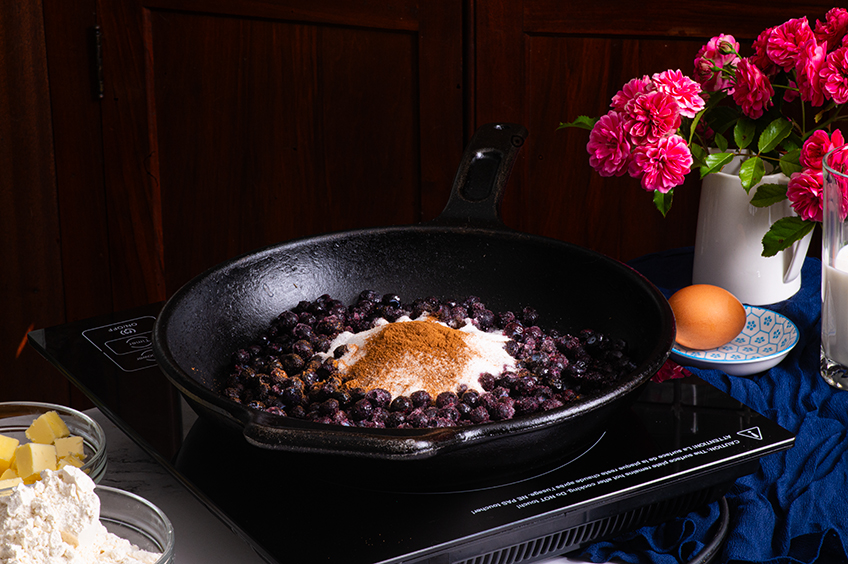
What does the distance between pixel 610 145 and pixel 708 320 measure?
31cm

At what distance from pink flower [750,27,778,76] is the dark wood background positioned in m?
1.01

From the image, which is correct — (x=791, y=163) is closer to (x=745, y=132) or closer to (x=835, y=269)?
(x=745, y=132)

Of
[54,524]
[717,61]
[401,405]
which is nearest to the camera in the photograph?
[54,524]

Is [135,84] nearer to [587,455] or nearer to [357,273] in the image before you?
[357,273]

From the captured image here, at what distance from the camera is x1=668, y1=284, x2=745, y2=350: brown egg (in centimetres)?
115

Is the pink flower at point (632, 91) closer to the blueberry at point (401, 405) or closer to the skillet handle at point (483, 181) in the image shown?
the skillet handle at point (483, 181)

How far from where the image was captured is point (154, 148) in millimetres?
2115

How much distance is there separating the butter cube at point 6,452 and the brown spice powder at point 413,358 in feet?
1.11

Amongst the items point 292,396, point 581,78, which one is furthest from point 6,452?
point 581,78

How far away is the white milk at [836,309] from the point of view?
1012mm

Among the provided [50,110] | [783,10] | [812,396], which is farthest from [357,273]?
[783,10]

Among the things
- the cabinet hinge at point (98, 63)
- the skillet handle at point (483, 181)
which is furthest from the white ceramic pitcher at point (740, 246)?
the cabinet hinge at point (98, 63)

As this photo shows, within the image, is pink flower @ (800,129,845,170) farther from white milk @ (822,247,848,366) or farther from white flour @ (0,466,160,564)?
white flour @ (0,466,160,564)

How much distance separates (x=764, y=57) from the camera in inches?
48.4
